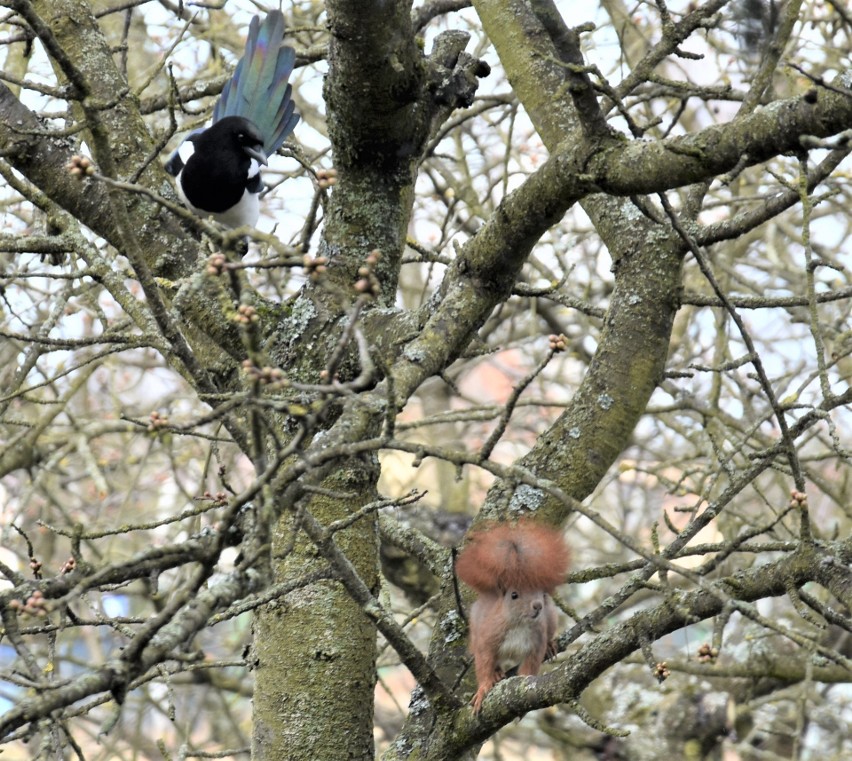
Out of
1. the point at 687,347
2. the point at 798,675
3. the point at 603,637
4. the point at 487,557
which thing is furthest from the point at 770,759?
the point at 603,637

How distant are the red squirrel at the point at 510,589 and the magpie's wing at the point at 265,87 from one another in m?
2.00

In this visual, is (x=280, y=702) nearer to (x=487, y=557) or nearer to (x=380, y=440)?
(x=487, y=557)

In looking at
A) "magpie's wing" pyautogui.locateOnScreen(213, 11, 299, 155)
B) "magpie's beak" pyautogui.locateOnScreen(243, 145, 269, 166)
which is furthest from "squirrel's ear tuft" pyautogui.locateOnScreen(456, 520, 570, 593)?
"magpie's wing" pyautogui.locateOnScreen(213, 11, 299, 155)

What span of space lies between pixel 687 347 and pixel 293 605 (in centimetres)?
331

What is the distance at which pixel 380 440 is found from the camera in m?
1.42

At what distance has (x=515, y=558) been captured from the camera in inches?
95.0

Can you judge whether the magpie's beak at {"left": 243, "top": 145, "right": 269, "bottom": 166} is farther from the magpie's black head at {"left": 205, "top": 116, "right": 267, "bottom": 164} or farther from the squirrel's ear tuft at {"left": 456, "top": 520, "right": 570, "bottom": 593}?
the squirrel's ear tuft at {"left": 456, "top": 520, "right": 570, "bottom": 593}

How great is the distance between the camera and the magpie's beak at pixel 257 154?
12.3 ft

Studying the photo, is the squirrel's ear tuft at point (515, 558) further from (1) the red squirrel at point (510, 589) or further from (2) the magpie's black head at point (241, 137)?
(2) the magpie's black head at point (241, 137)

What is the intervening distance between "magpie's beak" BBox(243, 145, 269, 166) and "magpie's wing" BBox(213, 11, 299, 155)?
0.30 feet

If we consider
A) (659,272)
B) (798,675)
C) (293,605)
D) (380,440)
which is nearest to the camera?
(380,440)

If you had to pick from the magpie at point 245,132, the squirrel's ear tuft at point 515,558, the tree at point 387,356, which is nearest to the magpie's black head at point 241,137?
the magpie at point 245,132

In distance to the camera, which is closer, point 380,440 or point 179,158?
point 380,440

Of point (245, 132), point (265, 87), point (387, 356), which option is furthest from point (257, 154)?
point (387, 356)
